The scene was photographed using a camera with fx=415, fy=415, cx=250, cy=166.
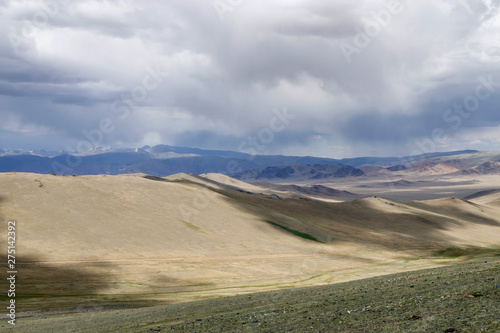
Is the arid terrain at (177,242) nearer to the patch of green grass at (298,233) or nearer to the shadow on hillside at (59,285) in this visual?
the shadow on hillside at (59,285)

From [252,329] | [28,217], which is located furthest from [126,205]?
[252,329]

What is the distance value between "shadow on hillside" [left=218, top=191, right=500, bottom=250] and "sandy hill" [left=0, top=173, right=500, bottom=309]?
622 millimetres

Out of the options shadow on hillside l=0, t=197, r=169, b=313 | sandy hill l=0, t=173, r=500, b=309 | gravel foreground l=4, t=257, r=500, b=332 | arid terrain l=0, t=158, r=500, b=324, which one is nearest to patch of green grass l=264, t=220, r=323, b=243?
sandy hill l=0, t=173, r=500, b=309

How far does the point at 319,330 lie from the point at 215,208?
356ft

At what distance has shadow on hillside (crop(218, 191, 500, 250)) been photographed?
123 meters

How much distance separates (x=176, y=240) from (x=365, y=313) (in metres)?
80.1

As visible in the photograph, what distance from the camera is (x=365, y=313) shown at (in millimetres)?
19359

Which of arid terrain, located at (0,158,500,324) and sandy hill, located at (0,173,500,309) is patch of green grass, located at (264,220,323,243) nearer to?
sandy hill, located at (0,173,500,309)

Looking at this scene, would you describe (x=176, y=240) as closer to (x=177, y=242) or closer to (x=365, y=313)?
(x=177, y=242)

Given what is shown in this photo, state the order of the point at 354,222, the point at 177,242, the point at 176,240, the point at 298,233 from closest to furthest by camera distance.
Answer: the point at 177,242 → the point at 176,240 → the point at 298,233 → the point at 354,222

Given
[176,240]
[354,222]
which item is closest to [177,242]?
[176,240]

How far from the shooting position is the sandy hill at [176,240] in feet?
208

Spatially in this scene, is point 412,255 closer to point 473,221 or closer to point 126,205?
point 126,205

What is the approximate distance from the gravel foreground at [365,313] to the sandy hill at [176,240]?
2550 centimetres
